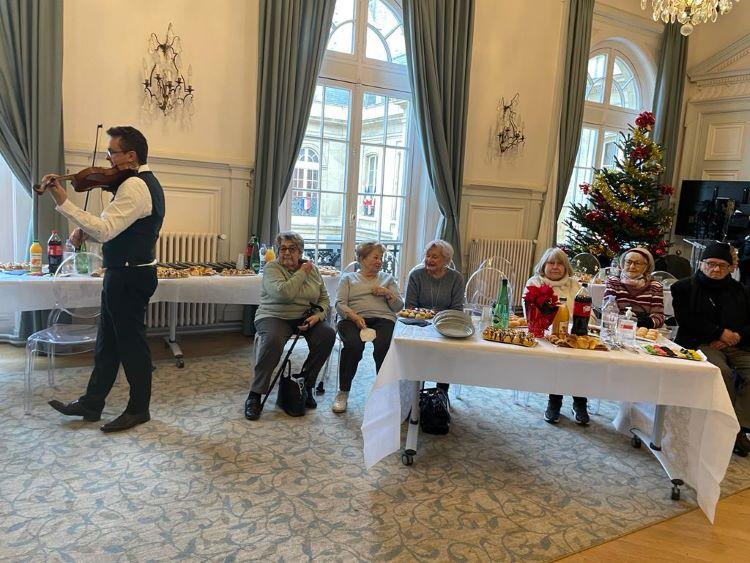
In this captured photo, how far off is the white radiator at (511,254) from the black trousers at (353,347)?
110 inches

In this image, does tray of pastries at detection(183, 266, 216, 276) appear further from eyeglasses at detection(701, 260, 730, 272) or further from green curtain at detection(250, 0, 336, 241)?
eyeglasses at detection(701, 260, 730, 272)

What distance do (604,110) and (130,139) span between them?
235 inches

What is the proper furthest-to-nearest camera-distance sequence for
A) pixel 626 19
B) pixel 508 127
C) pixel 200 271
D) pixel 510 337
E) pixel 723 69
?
pixel 723 69 → pixel 626 19 → pixel 508 127 → pixel 200 271 → pixel 510 337

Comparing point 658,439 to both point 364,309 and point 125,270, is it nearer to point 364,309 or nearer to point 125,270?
point 364,309

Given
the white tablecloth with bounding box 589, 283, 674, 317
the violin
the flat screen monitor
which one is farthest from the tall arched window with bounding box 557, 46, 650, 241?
the violin

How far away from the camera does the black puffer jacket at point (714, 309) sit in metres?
3.30

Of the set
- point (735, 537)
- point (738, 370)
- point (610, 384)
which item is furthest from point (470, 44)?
point (735, 537)

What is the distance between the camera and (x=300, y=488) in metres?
2.46

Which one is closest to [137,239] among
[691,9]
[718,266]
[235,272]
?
[235,272]

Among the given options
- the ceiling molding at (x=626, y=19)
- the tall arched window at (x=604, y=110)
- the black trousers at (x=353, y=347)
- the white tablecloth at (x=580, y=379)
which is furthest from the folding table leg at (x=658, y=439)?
the ceiling molding at (x=626, y=19)

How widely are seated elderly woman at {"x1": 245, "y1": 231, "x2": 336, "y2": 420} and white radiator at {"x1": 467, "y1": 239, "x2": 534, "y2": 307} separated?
290 centimetres

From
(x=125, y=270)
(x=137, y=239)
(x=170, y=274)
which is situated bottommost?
(x=170, y=274)

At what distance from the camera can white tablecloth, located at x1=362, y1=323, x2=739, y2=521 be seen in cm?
236

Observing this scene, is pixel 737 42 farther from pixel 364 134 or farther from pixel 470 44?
pixel 364 134
